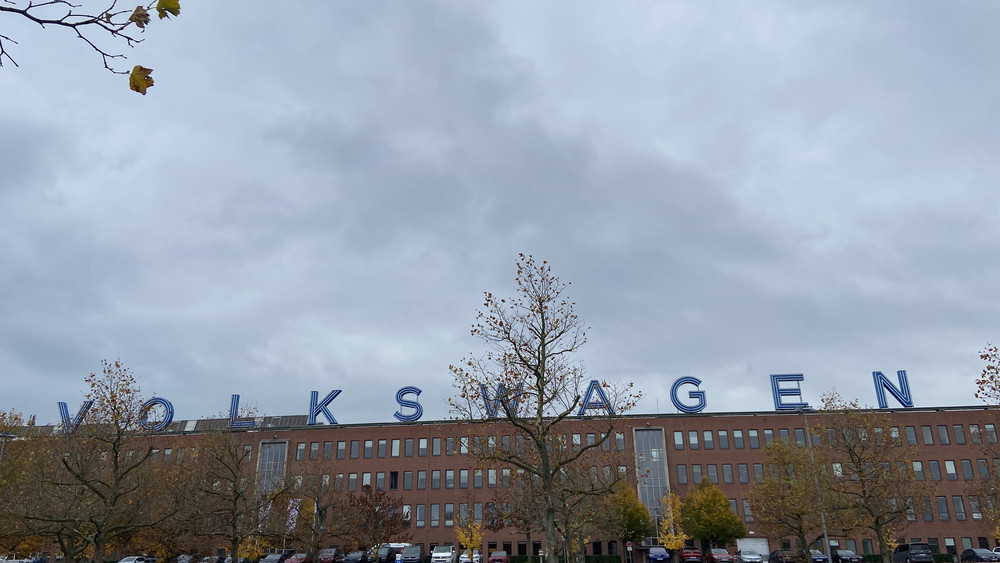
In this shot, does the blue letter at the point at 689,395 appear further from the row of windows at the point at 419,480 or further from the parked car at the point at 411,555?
the parked car at the point at 411,555

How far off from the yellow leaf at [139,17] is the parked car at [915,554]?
241 feet

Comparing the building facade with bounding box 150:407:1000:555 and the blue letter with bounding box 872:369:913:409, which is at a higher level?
the blue letter with bounding box 872:369:913:409

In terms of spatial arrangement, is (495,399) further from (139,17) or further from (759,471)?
(759,471)

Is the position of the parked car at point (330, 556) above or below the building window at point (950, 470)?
below

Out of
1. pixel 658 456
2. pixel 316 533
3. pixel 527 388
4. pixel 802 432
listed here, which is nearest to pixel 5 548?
pixel 316 533

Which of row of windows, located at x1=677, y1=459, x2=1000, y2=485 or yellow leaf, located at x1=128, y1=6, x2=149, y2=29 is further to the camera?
row of windows, located at x1=677, y1=459, x2=1000, y2=485

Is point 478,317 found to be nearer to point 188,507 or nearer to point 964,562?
point 188,507

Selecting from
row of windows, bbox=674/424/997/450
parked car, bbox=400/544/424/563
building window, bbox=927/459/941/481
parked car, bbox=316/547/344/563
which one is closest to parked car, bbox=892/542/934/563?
row of windows, bbox=674/424/997/450

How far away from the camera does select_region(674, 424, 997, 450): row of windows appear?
8538 cm

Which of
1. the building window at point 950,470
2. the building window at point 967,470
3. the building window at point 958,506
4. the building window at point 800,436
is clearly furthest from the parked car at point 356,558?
the building window at point 967,470

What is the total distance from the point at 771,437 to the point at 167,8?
90763mm

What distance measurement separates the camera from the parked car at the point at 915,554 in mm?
64062

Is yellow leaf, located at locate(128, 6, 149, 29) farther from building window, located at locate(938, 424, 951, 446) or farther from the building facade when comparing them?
building window, located at locate(938, 424, 951, 446)

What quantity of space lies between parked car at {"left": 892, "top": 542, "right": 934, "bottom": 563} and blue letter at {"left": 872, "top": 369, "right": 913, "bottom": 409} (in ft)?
73.8
